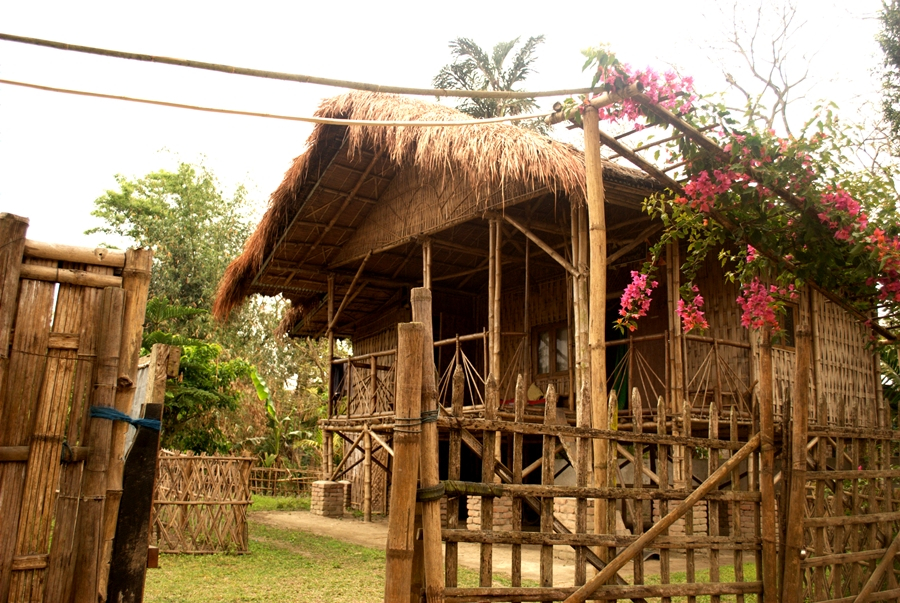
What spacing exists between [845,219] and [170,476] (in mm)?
7718

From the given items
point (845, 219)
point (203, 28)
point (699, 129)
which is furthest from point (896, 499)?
point (203, 28)

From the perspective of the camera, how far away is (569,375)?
37.0ft

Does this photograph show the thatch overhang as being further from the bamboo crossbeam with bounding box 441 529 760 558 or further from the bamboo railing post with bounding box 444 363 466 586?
the bamboo railing post with bounding box 444 363 466 586

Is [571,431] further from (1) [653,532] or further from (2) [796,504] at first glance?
(2) [796,504]

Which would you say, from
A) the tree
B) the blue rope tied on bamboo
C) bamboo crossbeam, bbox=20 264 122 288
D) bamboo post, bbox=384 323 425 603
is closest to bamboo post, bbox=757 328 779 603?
bamboo post, bbox=384 323 425 603

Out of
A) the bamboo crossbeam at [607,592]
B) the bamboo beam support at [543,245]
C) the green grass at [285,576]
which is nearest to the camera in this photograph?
the bamboo crossbeam at [607,592]

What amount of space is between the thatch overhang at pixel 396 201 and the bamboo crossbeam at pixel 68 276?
18.9 ft

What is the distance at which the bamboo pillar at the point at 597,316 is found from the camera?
416 cm

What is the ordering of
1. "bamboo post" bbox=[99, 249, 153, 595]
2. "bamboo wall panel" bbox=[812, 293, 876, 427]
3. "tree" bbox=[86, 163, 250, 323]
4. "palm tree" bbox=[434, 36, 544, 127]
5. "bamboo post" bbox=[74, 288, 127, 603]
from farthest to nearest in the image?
"palm tree" bbox=[434, 36, 544, 127]
"tree" bbox=[86, 163, 250, 323]
"bamboo wall panel" bbox=[812, 293, 876, 427]
"bamboo post" bbox=[99, 249, 153, 595]
"bamboo post" bbox=[74, 288, 127, 603]

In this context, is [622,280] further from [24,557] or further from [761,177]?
[24,557]

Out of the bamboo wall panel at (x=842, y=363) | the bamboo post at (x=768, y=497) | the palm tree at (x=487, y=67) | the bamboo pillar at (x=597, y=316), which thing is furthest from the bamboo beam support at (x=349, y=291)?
the palm tree at (x=487, y=67)

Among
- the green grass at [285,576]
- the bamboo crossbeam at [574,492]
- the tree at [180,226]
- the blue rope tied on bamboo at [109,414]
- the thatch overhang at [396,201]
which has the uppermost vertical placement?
the tree at [180,226]

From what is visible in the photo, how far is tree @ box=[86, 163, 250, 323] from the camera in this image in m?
21.0

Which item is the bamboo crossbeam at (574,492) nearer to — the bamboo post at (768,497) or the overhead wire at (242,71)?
the bamboo post at (768,497)
